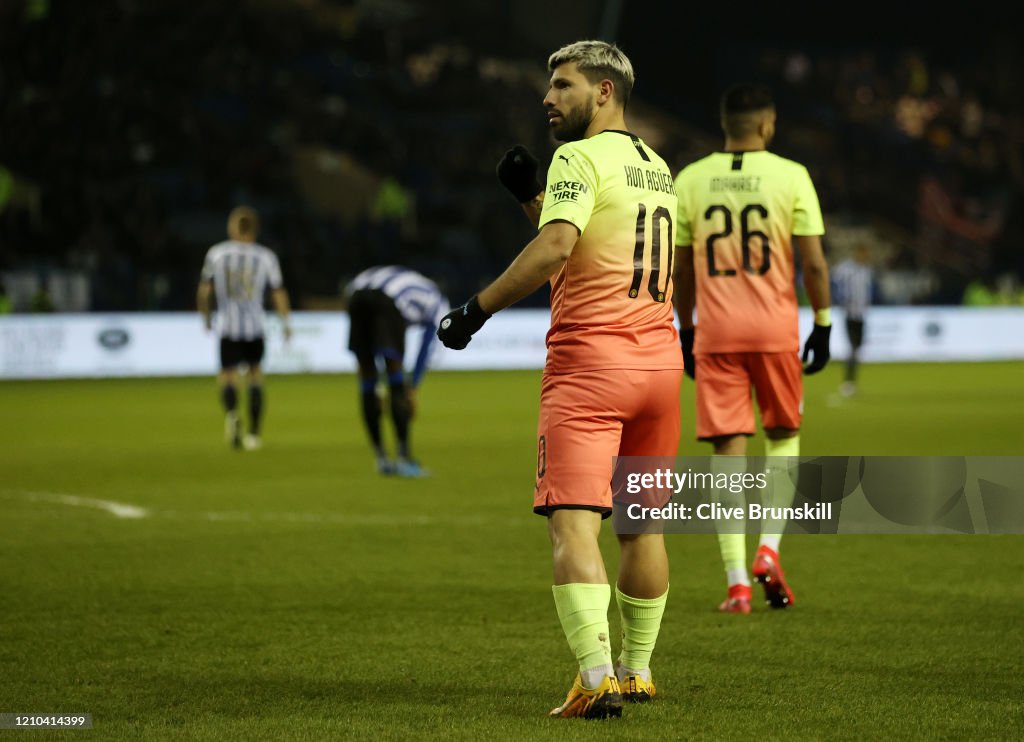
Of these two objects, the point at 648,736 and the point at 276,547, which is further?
the point at 276,547

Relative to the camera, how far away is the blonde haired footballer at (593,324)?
4434 mm

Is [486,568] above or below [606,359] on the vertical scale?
below

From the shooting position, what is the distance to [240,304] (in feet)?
47.5

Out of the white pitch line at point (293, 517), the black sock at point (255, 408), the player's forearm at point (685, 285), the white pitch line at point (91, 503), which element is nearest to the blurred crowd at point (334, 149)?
the black sock at point (255, 408)

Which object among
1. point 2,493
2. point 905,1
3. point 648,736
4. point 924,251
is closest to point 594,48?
point 648,736

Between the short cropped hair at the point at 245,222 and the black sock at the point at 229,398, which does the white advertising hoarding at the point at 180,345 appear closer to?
the black sock at the point at 229,398

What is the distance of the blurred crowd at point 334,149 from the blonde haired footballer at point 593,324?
1931 centimetres

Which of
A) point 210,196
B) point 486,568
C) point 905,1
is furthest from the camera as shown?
point 905,1

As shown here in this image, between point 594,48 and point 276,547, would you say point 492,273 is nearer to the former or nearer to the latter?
point 276,547

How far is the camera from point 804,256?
6.55 metres

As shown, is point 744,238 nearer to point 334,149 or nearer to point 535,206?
point 535,206

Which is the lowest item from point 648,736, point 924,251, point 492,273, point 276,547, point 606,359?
point 648,736

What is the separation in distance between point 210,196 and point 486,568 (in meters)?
23.6

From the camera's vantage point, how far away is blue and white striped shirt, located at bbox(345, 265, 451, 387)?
1166 cm
